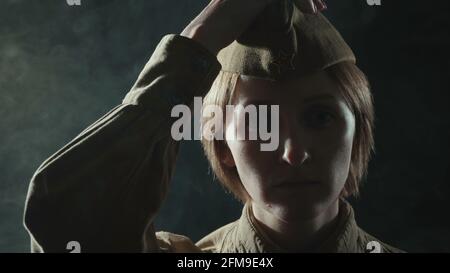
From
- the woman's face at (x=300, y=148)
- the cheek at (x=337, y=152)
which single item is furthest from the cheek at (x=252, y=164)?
the cheek at (x=337, y=152)

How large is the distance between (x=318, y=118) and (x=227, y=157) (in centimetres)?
22

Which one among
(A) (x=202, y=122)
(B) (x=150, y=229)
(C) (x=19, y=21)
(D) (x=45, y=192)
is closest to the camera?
(D) (x=45, y=192)

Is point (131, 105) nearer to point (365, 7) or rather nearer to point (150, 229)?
point (150, 229)

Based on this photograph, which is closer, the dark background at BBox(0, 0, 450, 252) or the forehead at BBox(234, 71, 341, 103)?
the forehead at BBox(234, 71, 341, 103)

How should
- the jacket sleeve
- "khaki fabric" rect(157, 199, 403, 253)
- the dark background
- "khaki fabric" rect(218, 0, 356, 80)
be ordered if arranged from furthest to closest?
1. the dark background
2. "khaki fabric" rect(157, 199, 403, 253)
3. "khaki fabric" rect(218, 0, 356, 80)
4. the jacket sleeve

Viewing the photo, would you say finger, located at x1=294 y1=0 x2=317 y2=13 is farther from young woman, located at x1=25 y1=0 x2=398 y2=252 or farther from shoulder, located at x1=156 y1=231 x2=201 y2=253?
shoulder, located at x1=156 y1=231 x2=201 y2=253

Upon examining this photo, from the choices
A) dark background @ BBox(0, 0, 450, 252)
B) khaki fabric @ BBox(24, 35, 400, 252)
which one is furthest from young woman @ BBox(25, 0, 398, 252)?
dark background @ BBox(0, 0, 450, 252)

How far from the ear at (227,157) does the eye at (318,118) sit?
19 centimetres

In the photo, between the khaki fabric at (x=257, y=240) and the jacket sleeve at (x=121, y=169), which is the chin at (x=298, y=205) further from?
the jacket sleeve at (x=121, y=169)

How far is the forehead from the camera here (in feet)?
3.19

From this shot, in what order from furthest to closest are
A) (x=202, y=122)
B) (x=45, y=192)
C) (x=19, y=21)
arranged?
(x=19, y=21)
(x=202, y=122)
(x=45, y=192)

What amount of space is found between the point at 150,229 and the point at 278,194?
0.81ft

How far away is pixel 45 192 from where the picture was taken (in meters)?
0.77
